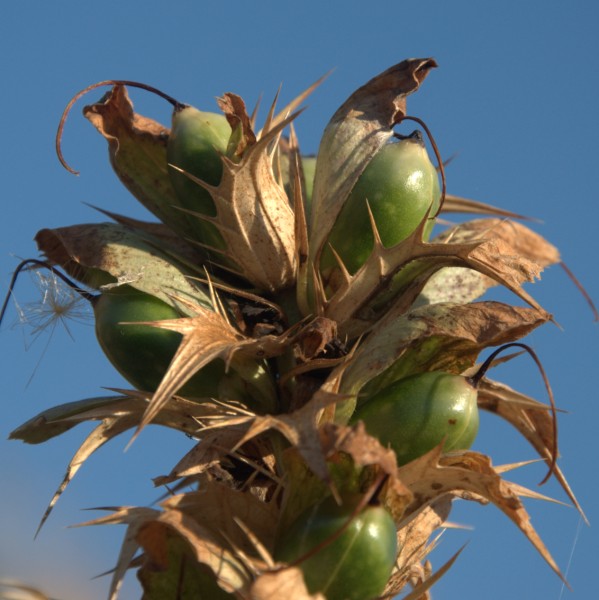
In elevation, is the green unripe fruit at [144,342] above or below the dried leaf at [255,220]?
below

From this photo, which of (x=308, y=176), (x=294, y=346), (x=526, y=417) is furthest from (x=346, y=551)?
(x=308, y=176)

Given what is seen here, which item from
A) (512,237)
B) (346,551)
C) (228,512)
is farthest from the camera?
(512,237)

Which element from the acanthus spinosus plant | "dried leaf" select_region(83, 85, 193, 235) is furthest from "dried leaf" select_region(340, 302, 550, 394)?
"dried leaf" select_region(83, 85, 193, 235)

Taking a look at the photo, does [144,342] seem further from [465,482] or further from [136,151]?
[465,482]

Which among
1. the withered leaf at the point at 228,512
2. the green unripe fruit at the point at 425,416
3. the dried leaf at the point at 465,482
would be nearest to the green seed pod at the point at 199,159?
the green unripe fruit at the point at 425,416

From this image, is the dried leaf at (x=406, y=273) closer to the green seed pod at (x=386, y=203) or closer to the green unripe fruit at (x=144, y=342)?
the green seed pod at (x=386, y=203)

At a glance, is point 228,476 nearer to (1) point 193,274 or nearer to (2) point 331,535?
(2) point 331,535
